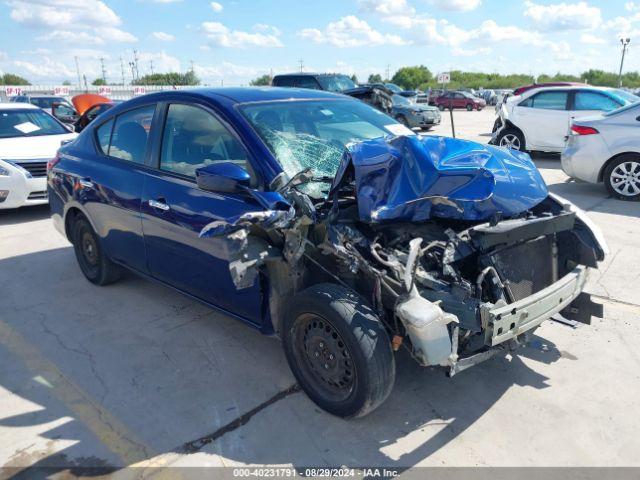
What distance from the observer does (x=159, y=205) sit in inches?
145

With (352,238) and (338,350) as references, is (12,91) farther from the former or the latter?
(338,350)

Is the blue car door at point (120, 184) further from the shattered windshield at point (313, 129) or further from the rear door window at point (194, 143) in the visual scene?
the shattered windshield at point (313, 129)

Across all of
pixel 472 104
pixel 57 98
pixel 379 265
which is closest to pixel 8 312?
pixel 379 265

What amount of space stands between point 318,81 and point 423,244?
1213cm

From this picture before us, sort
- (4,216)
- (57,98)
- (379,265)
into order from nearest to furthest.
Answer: (379,265) < (4,216) < (57,98)

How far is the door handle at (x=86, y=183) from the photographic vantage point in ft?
14.8

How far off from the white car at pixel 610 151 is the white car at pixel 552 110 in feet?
9.96

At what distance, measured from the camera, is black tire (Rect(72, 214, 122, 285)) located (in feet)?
15.6

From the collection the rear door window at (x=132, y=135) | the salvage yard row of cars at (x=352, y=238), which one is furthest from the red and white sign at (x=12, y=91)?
the salvage yard row of cars at (x=352, y=238)

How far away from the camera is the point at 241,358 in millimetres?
3619

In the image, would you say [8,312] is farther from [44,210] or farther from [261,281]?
[44,210]

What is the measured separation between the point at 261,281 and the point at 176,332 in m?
1.22

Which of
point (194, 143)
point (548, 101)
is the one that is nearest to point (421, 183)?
point (194, 143)

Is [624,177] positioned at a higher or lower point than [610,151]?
lower
